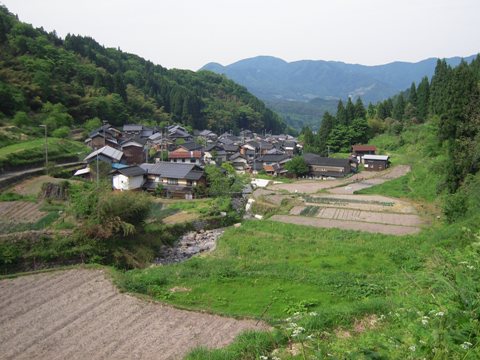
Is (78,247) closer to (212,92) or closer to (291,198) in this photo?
(291,198)

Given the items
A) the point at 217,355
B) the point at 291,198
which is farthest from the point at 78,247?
the point at 291,198

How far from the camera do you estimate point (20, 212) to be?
2222cm

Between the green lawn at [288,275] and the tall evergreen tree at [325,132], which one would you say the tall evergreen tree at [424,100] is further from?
the green lawn at [288,275]

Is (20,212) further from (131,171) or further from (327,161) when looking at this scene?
(327,161)

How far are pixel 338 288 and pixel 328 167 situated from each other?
3415 centimetres

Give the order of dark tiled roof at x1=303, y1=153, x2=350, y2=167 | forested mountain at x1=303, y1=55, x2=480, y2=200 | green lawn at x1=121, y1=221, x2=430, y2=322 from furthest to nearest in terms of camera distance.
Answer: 1. dark tiled roof at x1=303, y1=153, x2=350, y2=167
2. forested mountain at x1=303, y1=55, x2=480, y2=200
3. green lawn at x1=121, y1=221, x2=430, y2=322

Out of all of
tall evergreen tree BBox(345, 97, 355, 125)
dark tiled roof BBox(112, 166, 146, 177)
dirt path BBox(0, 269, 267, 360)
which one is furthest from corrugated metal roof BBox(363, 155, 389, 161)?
dirt path BBox(0, 269, 267, 360)

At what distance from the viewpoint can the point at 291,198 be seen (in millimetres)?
33594

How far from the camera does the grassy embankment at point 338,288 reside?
4395mm

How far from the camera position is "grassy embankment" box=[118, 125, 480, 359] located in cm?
439

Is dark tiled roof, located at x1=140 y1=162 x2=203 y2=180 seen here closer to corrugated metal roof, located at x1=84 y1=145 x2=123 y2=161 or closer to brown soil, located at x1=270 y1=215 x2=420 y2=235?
corrugated metal roof, located at x1=84 y1=145 x2=123 y2=161

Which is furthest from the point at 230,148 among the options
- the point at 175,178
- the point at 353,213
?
the point at 353,213

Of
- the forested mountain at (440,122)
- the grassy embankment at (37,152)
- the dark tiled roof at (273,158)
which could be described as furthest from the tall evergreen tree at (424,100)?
the grassy embankment at (37,152)

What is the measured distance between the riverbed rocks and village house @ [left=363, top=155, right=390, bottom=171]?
1080 inches
